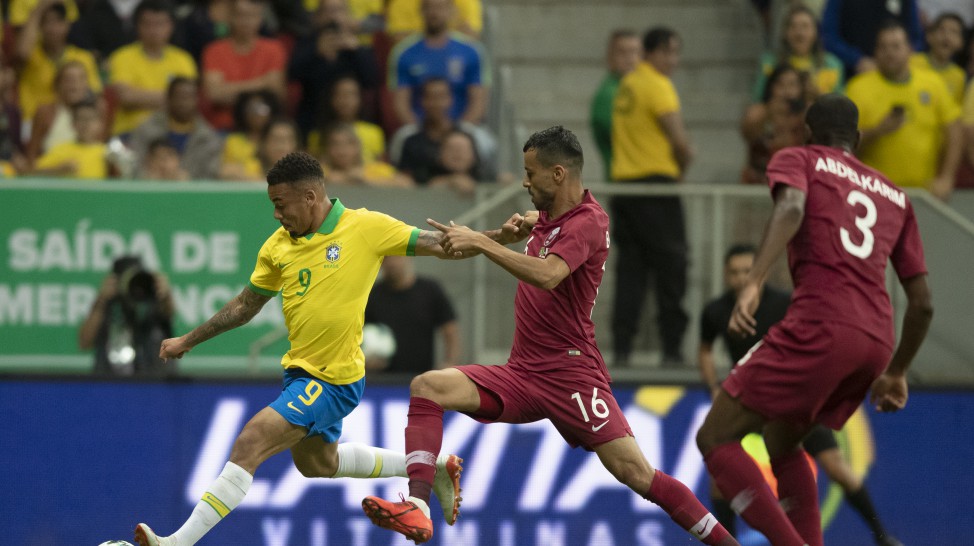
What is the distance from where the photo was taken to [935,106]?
1270 centimetres

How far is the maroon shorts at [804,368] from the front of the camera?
7301 millimetres

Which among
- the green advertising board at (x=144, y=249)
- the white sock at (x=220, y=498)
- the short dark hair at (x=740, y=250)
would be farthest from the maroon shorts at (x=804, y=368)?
the green advertising board at (x=144, y=249)

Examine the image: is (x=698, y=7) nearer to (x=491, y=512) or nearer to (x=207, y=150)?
(x=207, y=150)

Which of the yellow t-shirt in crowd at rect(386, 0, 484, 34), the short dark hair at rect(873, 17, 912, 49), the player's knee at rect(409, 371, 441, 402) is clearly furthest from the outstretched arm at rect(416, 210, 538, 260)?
the yellow t-shirt in crowd at rect(386, 0, 484, 34)

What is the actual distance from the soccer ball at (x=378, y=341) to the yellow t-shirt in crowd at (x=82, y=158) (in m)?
2.63

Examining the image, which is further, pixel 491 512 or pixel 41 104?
pixel 41 104

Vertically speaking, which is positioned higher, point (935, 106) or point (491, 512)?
point (935, 106)

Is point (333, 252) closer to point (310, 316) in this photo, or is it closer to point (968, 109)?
point (310, 316)

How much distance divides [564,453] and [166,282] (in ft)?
10.5

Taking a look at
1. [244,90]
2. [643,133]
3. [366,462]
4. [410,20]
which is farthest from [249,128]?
[366,462]

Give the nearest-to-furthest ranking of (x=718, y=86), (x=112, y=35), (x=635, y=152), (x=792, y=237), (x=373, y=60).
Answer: (x=792, y=237) < (x=635, y=152) < (x=373, y=60) < (x=112, y=35) < (x=718, y=86)

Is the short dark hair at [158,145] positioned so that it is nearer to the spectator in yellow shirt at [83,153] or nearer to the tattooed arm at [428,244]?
the spectator in yellow shirt at [83,153]

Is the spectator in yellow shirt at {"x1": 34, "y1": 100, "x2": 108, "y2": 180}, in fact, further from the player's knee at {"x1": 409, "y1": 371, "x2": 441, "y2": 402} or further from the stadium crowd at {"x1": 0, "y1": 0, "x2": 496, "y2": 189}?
the player's knee at {"x1": 409, "y1": 371, "x2": 441, "y2": 402}

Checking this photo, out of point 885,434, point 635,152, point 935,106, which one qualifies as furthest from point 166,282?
point 935,106
